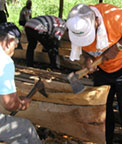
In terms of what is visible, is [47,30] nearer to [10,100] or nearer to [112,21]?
[112,21]

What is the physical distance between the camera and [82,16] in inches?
73.3

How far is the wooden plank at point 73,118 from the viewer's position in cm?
246

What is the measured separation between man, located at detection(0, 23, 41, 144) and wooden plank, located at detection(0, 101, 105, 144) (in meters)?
0.59

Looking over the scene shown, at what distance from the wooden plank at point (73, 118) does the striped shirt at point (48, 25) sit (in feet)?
6.07

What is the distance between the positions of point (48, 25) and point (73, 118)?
2.25 metres

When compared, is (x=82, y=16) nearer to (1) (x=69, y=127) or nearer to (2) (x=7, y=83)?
(2) (x=7, y=83)

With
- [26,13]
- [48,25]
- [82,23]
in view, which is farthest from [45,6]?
[82,23]

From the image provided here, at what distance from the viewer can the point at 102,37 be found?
1988 millimetres

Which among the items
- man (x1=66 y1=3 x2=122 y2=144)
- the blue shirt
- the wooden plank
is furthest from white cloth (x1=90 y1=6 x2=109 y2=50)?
the blue shirt

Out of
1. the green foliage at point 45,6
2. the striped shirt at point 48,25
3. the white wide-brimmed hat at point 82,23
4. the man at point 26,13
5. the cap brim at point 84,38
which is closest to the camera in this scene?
the white wide-brimmed hat at point 82,23

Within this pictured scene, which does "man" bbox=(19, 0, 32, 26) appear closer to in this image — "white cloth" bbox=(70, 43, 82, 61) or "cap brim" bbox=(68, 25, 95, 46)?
"white cloth" bbox=(70, 43, 82, 61)

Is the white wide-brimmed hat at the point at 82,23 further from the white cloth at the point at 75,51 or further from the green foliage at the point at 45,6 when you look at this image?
the green foliage at the point at 45,6

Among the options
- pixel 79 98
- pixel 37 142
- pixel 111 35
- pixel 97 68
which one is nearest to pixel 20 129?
pixel 37 142

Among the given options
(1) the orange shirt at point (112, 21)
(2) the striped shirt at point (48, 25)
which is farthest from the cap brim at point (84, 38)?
(2) the striped shirt at point (48, 25)
